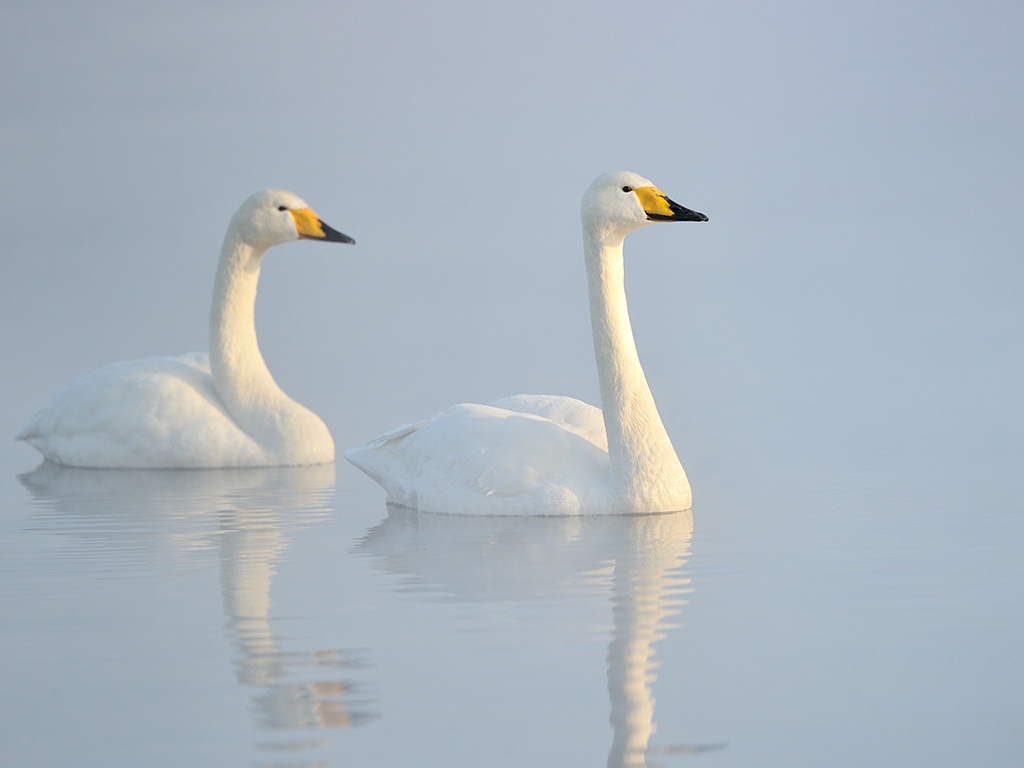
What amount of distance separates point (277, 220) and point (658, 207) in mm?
4050

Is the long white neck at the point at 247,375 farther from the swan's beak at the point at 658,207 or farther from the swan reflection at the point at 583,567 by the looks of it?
the swan's beak at the point at 658,207

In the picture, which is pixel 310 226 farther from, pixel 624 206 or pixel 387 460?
pixel 624 206

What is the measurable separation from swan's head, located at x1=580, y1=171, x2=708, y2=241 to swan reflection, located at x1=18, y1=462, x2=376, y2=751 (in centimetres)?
226

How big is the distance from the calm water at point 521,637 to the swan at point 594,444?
14 cm

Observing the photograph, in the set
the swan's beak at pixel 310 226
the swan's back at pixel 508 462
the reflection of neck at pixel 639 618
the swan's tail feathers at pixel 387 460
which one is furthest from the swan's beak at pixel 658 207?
the swan's beak at pixel 310 226

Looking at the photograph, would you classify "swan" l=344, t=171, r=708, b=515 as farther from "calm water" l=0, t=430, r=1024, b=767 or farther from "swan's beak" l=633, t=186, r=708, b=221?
"calm water" l=0, t=430, r=1024, b=767

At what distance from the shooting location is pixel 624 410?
8164 millimetres

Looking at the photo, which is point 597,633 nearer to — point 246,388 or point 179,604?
point 179,604

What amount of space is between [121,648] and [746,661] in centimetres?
218

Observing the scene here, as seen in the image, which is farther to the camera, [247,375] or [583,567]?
[247,375]

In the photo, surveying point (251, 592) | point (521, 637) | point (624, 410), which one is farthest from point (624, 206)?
point (521, 637)

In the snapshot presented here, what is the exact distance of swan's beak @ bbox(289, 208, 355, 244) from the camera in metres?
11.5

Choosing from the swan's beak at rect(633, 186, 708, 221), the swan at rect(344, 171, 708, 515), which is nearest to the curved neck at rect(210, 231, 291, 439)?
the swan at rect(344, 171, 708, 515)

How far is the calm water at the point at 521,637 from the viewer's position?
4.41 metres
